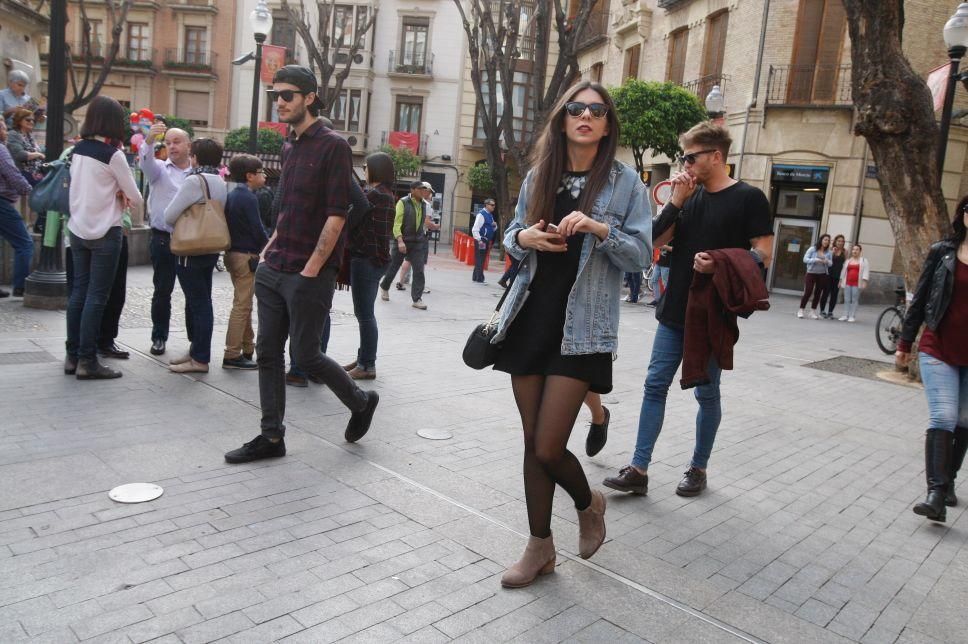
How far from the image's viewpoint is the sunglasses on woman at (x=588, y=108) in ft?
10.3

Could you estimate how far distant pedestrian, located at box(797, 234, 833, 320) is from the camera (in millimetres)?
17031

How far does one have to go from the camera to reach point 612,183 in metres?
3.21

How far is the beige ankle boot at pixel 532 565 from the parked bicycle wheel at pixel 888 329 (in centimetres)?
1069

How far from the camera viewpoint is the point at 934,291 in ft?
15.1

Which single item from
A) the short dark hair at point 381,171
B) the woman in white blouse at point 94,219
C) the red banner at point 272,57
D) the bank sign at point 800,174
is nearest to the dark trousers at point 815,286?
the bank sign at point 800,174

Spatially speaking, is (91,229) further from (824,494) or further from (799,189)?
(799,189)

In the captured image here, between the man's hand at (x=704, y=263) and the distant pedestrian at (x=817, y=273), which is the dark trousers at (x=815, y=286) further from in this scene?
the man's hand at (x=704, y=263)

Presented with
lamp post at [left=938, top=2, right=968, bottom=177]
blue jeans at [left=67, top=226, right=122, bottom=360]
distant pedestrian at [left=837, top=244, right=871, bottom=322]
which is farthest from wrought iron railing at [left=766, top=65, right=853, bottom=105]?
blue jeans at [left=67, top=226, right=122, bottom=360]

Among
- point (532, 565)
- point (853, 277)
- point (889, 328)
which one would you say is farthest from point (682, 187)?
point (853, 277)

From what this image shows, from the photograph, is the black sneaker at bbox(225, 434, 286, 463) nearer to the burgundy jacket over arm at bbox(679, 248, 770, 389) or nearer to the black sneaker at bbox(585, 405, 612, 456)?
the black sneaker at bbox(585, 405, 612, 456)

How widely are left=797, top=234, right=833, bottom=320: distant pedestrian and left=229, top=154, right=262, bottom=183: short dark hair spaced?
13.8 metres

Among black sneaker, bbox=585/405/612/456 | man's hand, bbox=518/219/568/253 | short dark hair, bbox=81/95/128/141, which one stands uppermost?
short dark hair, bbox=81/95/128/141

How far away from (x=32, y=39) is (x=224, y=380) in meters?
12.1

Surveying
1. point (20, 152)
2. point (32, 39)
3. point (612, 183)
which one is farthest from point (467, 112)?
point (612, 183)
